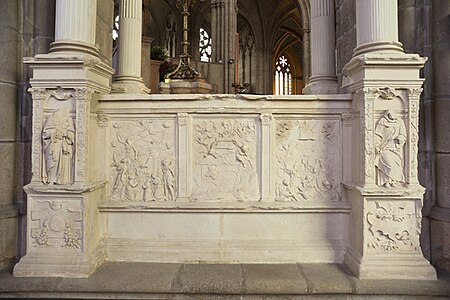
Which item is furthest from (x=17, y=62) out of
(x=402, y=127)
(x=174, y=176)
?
(x=402, y=127)

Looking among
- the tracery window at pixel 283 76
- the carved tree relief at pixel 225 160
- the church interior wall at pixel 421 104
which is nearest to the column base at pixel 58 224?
the church interior wall at pixel 421 104

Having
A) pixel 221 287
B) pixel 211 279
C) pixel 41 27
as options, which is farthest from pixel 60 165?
pixel 221 287

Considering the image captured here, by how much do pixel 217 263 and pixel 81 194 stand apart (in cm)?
144

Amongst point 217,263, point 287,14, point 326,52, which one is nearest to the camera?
point 217,263

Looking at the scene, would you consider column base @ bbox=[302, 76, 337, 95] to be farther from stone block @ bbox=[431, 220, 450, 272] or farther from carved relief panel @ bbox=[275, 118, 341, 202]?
stone block @ bbox=[431, 220, 450, 272]

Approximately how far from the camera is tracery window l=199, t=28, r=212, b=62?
714 inches

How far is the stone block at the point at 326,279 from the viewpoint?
310 centimetres

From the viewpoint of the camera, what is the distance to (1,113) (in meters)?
3.67

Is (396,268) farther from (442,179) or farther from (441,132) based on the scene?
(441,132)

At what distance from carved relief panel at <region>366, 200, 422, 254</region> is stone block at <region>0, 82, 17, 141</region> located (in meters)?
3.54

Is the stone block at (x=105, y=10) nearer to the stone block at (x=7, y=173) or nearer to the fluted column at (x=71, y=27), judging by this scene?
the fluted column at (x=71, y=27)

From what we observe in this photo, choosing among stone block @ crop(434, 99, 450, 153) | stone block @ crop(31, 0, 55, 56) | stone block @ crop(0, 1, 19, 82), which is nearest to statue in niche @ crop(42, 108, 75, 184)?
stone block @ crop(0, 1, 19, 82)

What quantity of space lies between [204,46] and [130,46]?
13436 millimetres

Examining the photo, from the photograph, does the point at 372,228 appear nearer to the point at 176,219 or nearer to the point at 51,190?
the point at 176,219
